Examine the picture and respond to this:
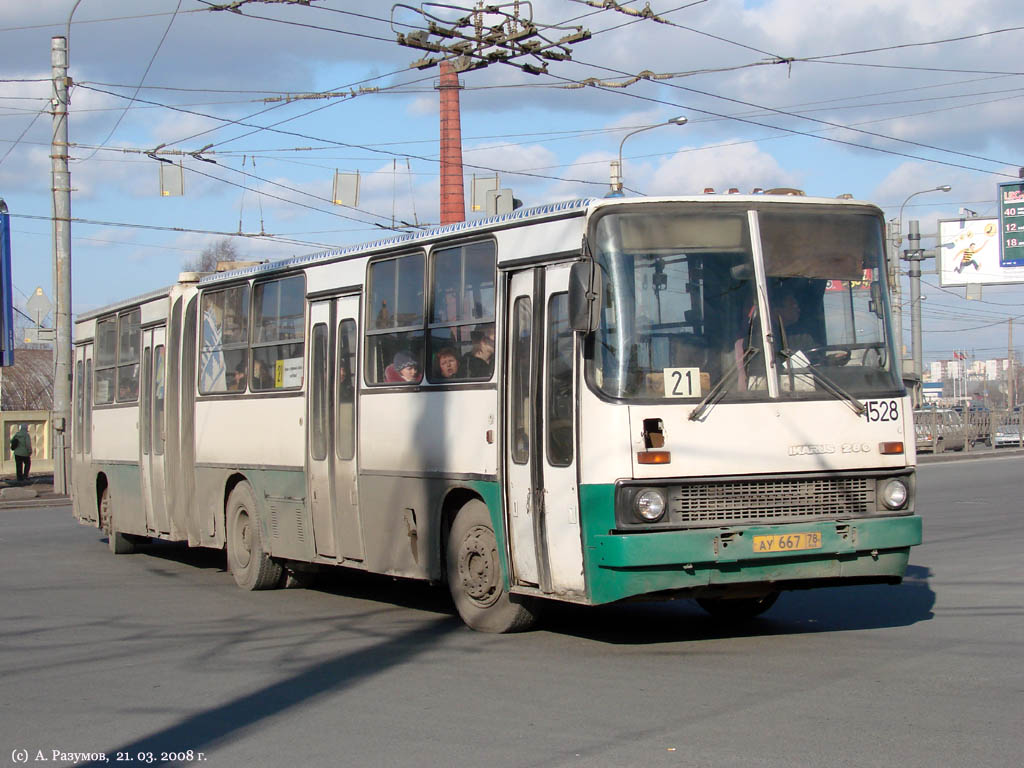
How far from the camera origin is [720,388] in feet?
28.1

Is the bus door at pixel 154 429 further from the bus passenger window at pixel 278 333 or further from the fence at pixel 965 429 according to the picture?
the fence at pixel 965 429

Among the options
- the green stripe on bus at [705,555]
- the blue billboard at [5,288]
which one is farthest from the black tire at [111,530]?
the blue billboard at [5,288]

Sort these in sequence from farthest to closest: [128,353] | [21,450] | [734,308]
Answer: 1. [21,450]
2. [128,353]
3. [734,308]

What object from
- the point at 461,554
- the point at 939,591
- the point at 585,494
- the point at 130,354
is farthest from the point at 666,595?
the point at 130,354

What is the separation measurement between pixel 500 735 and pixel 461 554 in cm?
332

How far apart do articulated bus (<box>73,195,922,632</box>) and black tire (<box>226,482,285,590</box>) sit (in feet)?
6.22

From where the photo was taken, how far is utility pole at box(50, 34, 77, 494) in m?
27.0

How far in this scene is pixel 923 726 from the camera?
258 inches

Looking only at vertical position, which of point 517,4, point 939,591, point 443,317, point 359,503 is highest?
point 517,4

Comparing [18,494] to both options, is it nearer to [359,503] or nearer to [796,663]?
[359,503]

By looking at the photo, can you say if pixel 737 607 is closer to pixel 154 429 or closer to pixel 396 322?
pixel 396 322

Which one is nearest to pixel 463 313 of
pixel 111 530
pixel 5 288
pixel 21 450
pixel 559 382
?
pixel 559 382

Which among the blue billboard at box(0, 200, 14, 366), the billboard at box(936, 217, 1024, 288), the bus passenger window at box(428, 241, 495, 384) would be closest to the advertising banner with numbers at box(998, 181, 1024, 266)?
the billboard at box(936, 217, 1024, 288)

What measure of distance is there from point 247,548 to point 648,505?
6.22m
